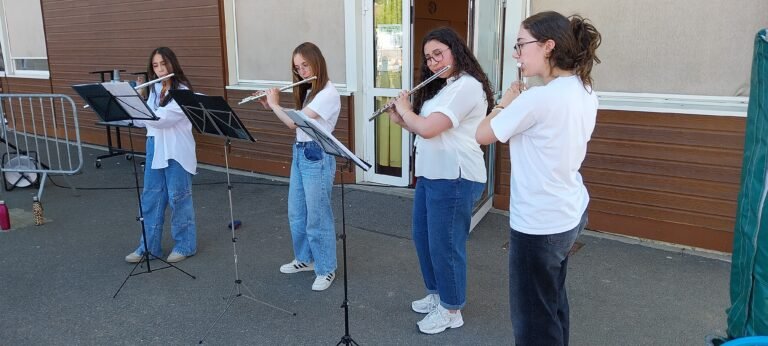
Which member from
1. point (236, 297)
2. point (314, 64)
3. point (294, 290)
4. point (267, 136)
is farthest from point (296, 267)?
point (267, 136)

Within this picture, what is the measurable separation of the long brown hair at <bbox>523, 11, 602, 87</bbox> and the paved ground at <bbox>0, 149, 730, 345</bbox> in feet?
5.67

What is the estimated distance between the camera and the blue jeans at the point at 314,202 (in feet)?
11.9

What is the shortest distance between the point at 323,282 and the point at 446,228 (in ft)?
4.03

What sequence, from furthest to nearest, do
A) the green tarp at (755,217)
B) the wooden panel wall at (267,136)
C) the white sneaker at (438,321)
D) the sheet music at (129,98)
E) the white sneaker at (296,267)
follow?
the wooden panel wall at (267,136) < the white sneaker at (296,267) < the sheet music at (129,98) < the white sneaker at (438,321) < the green tarp at (755,217)

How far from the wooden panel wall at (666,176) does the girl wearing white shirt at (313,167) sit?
242cm

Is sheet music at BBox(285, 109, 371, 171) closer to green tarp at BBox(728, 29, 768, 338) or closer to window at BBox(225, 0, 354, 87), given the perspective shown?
green tarp at BBox(728, 29, 768, 338)

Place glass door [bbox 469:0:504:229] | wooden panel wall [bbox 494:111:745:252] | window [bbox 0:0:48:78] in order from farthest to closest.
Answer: window [bbox 0:0:48:78]
glass door [bbox 469:0:504:229]
wooden panel wall [bbox 494:111:745:252]

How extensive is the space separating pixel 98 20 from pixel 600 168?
7.73 m

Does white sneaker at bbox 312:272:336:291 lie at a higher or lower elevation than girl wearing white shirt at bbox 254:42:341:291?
lower

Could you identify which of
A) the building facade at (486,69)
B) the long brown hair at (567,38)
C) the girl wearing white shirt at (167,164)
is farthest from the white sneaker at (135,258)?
the long brown hair at (567,38)

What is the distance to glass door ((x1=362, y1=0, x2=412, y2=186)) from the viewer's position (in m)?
6.06

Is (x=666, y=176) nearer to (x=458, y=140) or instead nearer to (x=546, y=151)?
(x=458, y=140)

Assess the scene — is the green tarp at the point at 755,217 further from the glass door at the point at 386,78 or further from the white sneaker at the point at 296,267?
the glass door at the point at 386,78

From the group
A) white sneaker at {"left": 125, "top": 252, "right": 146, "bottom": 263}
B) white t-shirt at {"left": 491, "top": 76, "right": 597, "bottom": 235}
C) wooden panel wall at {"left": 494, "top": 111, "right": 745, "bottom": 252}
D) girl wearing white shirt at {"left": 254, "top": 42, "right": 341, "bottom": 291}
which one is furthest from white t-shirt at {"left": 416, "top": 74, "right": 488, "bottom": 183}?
white sneaker at {"left": 125, "top": 252, "right": 146, "bottom": 263}
